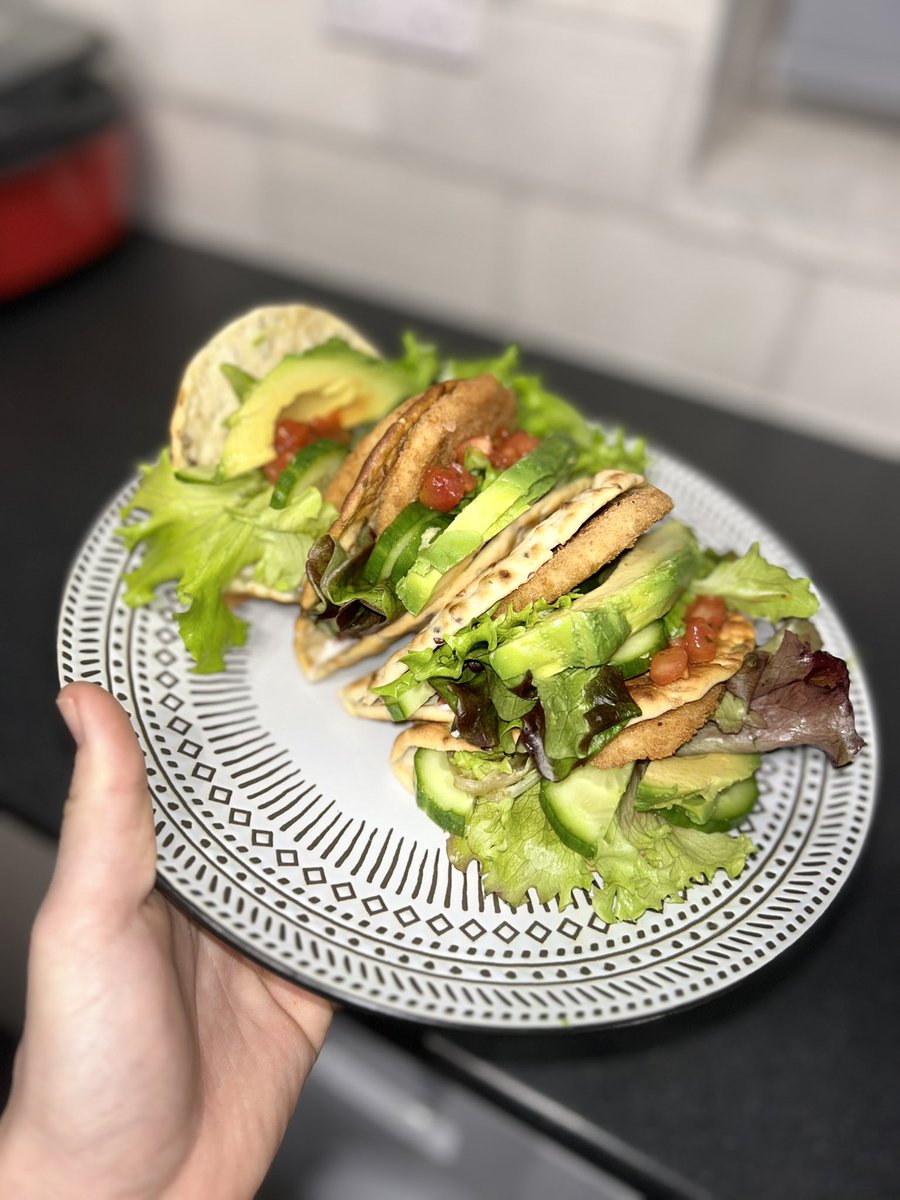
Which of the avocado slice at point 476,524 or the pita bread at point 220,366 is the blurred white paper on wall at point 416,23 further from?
the avocado slice at point 476,524

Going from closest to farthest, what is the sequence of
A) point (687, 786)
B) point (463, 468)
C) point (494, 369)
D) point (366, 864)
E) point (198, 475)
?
point (366, 864) < point (687, 786) < point (463, 468) < point (198, 475) < point (494, 369)

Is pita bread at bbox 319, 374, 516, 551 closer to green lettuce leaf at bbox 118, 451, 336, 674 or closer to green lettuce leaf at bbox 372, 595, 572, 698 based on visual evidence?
green lettuce leaf at bbox 118, 451, 336, 674

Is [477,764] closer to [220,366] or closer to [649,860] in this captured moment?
[649,860]

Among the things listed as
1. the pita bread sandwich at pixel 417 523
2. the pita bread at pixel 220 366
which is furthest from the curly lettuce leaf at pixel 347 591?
the pita bread at pixel 220 366

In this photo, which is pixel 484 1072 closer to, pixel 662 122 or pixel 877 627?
pixel 877 627

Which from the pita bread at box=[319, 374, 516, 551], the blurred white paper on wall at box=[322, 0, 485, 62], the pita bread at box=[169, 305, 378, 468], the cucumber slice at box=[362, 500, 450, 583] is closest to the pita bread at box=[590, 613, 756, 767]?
the cucumber slice at box=[362, 500, 450, 583]

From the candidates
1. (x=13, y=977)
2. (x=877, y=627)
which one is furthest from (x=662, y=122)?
(x=13, y=977)

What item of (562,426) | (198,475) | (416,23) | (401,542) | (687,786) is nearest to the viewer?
(687,786)

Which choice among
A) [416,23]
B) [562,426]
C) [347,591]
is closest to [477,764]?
[347,591]
